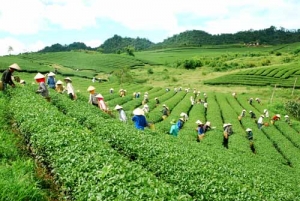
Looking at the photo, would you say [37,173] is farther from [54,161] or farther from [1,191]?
[1,191]

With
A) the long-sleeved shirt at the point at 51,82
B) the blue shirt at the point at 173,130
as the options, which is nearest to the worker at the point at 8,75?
the long-sleeved shirt at the point at 51,82

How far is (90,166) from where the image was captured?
768cm

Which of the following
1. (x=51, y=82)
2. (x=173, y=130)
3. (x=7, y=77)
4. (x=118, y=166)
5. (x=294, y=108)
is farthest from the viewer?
(x=294, y=108)

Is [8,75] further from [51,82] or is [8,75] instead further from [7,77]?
[51,82]

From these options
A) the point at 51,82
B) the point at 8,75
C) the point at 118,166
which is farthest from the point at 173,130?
the point at 118,166

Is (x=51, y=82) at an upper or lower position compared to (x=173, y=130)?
upper

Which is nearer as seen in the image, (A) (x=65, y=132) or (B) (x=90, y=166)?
(B) (x=90, y=166)

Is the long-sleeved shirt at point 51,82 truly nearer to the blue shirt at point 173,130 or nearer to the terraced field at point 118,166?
the terraced field at point 118,166

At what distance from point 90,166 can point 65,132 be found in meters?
2.56

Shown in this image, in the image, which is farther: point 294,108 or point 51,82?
point 294,108

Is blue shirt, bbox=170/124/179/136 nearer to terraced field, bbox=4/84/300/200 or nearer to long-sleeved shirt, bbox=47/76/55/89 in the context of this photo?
terraced field, bbox=4/84/300/200

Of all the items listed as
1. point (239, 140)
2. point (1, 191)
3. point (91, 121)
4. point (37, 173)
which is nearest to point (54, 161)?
point (37, 173)

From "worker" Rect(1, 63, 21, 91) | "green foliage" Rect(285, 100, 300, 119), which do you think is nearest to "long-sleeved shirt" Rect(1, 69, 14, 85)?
"worker" Rect(1, 63, 21, 91)

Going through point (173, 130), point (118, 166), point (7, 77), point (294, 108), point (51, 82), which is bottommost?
point (294, 108)
